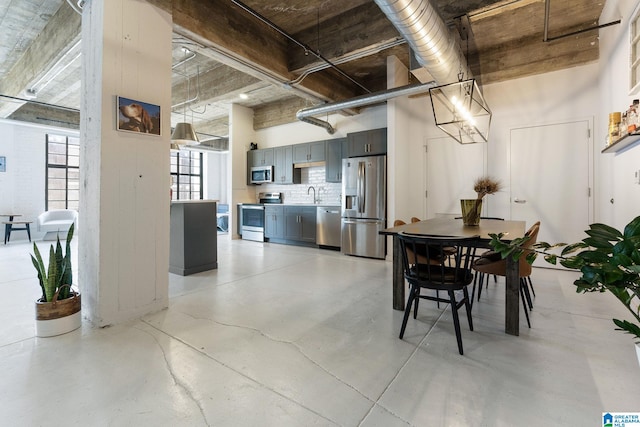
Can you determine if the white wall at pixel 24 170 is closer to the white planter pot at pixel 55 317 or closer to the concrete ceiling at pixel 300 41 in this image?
the concrete ceiling at pixel 300 41

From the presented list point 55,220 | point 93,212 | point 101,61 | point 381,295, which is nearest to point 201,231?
point 93,212

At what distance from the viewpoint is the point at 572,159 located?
14.2ft

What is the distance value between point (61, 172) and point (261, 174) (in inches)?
223

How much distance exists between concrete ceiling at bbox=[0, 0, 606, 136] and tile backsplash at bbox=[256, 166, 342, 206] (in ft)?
5.94

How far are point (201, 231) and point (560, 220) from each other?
5260 millimetres

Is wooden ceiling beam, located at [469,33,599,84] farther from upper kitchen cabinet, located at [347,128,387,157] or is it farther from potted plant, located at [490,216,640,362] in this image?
potted plant, located at [490,216,640,362]

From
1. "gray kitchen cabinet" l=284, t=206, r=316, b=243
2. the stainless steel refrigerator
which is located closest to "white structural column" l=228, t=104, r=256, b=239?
"gray kitchen cabinet" l=284, t=206, r=316, b=243

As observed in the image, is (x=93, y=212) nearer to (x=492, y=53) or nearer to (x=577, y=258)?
(x=577, y=258)

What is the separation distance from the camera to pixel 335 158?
6246 mm

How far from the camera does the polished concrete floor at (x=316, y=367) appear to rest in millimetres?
1458

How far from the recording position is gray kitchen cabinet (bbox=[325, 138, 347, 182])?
20.2 ft

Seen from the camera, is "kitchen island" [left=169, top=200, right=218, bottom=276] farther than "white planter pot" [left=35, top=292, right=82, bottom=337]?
Yes

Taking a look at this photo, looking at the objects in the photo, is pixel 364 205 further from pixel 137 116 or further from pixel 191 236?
pixel 137 116

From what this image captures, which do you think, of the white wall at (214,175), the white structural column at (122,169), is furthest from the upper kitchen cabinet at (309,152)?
the white wall at (214,175)
